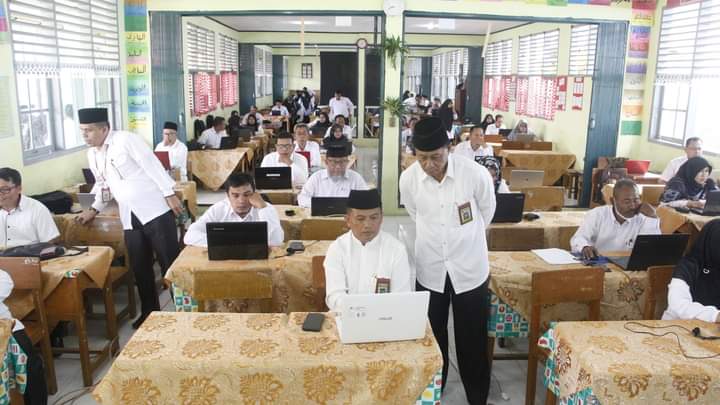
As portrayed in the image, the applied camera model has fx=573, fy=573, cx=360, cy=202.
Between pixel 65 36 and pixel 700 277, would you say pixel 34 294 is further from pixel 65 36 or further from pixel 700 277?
pixel 65 36

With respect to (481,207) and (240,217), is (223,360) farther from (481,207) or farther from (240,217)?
(240,217)

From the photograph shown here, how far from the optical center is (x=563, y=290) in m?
3.29

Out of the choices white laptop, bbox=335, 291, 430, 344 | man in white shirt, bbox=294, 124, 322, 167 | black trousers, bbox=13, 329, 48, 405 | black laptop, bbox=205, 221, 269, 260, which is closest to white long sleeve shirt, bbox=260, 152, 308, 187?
man in white shirt, bbox=294, 124, 322, 167

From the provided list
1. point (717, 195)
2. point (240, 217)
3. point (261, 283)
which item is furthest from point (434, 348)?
point (717, 195)

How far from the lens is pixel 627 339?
110 inches

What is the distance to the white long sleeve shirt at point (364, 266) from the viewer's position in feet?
9.93

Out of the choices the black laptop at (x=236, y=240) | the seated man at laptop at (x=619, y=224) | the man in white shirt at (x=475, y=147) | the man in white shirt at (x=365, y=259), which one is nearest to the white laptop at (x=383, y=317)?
the man in white shirt at (x=365, y=259)

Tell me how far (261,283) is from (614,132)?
723 cm

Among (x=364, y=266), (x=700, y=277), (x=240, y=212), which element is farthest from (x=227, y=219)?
A: (x=700, y=277)

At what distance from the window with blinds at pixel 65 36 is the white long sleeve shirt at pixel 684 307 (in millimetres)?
5958

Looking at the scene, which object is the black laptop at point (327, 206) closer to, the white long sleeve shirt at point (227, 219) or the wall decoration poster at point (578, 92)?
the white long sleeve shirt at point (227, 219)

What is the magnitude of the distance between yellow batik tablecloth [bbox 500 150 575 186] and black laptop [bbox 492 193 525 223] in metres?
4.40

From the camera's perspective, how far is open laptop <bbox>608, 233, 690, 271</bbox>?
12.0 feet

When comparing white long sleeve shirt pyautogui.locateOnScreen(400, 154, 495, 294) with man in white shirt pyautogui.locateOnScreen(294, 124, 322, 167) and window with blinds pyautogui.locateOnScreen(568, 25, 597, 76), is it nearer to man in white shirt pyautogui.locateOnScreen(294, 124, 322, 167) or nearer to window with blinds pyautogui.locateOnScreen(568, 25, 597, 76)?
man in white shirt pyautogui.locateOnScreen(294, 124, 322, 167)
